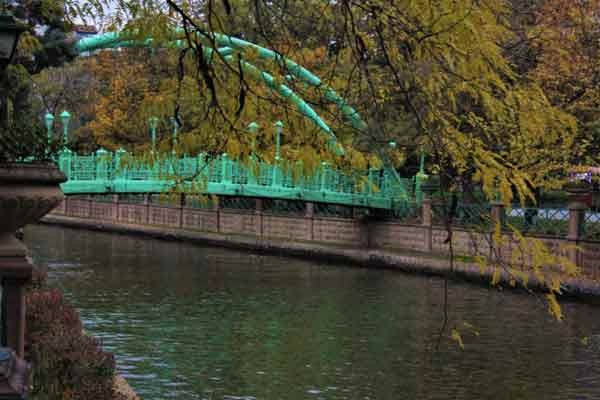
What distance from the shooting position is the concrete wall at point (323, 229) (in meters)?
26.7

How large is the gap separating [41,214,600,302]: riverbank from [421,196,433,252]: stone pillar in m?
0.41

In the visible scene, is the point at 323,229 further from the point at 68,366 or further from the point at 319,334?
the point at 68,366

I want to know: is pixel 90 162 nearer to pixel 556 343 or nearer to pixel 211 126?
pixel 556 343

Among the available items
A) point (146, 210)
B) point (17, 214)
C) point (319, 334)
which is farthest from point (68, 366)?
point (146, 210)

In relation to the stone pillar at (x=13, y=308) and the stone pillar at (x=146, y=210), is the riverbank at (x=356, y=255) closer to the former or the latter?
the stone pillar at (x=146, y=210)

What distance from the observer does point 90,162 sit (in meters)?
32.7

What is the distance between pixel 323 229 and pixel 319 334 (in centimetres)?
1763

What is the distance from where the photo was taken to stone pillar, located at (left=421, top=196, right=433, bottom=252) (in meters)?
31.4

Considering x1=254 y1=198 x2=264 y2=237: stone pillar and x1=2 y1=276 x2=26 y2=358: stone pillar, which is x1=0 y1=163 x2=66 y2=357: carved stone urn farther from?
x1=254 y1=198 x2=264 y2=237: stone pillar

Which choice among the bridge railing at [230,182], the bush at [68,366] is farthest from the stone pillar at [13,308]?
the bridge railing at [230,182]

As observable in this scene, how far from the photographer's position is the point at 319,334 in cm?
1884

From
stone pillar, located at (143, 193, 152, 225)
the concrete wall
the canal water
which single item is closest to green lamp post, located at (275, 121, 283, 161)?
the canal water

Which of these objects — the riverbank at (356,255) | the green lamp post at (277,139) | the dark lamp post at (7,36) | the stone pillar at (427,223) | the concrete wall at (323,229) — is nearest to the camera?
the green lamp post at (277,139)

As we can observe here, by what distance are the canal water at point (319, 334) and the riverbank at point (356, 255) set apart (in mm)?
607
